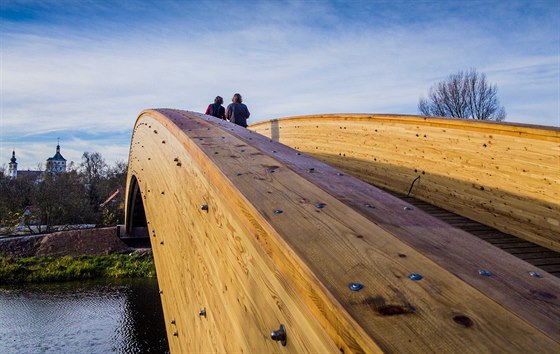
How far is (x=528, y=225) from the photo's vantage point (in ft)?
14.8

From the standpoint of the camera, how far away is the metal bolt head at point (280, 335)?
130 cm

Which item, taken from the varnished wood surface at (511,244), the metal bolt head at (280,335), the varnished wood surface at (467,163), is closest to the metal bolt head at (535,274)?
the metal bolt head at (280,335)

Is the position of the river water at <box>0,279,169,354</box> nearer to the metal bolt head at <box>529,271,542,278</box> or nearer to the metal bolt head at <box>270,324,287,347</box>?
the metal bolt head at <box>270,324,287,347</box>

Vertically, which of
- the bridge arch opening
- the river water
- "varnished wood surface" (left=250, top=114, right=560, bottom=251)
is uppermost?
"varnished wood surface" (left=250, top=114, right=560, bottom=251)

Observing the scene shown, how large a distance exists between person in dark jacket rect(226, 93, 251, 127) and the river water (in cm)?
675

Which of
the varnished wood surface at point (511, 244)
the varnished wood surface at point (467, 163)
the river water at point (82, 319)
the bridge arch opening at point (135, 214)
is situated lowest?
the river water at point (82, 319)

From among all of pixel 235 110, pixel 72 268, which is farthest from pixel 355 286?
pixel 72 268

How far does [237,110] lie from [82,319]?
940cm

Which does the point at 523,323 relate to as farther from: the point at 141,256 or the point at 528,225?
the point at 141,256

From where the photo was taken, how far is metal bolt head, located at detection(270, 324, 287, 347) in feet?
4.25

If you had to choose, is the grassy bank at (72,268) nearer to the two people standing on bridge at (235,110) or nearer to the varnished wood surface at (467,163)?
the two people standing on bridge at (235,110)

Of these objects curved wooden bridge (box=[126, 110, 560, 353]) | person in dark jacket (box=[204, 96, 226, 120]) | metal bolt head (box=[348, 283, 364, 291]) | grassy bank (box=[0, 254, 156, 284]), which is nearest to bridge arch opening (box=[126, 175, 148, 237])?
person in dark jacket (box=[204, 96, 226, 120])

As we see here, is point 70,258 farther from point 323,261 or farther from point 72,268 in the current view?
point 323,261

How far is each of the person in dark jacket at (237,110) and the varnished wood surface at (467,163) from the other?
2.08 metres
